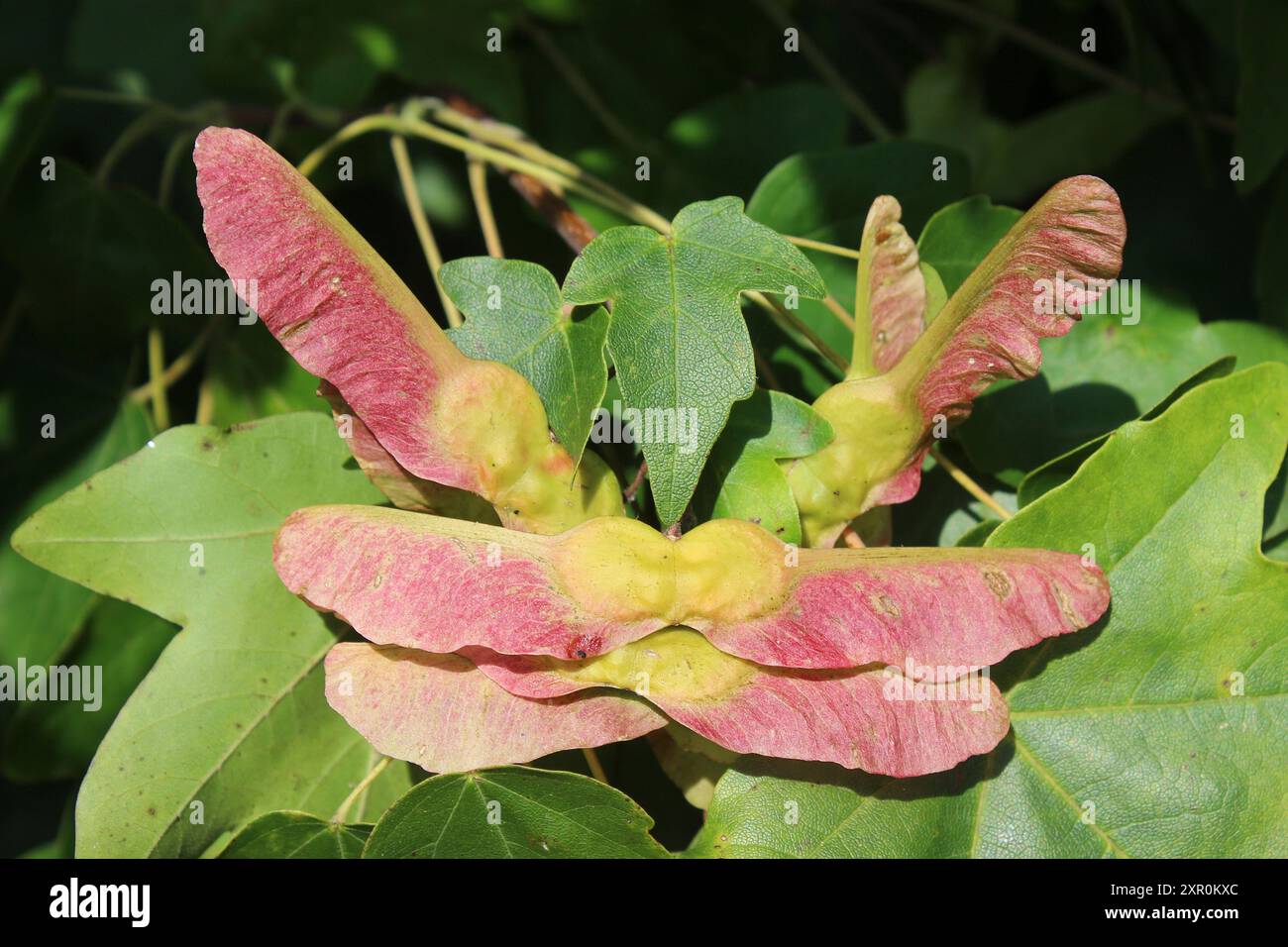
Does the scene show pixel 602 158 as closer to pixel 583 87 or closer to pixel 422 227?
pixel 583 87

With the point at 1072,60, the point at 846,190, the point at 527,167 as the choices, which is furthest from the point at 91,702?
the point at 1072,60

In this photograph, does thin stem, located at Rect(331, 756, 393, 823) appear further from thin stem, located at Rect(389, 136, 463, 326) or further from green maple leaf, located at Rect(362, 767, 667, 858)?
thin stem, located at Rect(389, 136, 463, 326)

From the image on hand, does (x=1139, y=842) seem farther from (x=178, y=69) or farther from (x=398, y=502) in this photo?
(x=178, y=69)

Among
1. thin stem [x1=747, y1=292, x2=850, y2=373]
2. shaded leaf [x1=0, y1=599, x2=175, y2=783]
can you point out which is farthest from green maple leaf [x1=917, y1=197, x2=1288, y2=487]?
shaded leaf [x1=0, y1=599, x2=175, y2=783]

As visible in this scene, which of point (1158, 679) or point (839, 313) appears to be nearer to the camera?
point (1158, 679)

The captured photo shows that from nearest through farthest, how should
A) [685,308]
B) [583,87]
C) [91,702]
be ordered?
1. [685,308]
2. [91,702]
3. [583,87]

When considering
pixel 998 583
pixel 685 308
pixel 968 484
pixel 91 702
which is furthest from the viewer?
pixel 91 702

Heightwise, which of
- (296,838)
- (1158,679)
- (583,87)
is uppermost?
(583,87)
